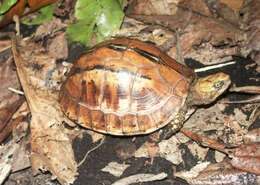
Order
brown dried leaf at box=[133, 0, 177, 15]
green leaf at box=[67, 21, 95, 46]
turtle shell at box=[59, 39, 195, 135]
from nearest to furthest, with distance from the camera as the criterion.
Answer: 1. turtle shell at box=[59, 39, 195, 135]
2. green leaf at box=[67, 21, 95, 46]
3. brown dried leaf at box=[133, 0, 177, 15]

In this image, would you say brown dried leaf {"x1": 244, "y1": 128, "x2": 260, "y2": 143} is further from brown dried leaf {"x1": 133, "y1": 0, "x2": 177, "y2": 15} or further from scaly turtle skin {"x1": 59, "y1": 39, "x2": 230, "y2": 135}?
brown dried leaf {"x1": 133, "y1": 0, "x2": 177, "y2": 15}

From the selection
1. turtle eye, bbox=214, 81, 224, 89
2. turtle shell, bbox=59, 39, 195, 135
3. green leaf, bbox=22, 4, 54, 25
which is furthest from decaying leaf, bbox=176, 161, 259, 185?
green leaf, bbox=22, 4, 54, 25

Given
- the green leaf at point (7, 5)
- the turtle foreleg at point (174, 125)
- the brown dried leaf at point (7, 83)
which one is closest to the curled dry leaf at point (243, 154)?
the turtle foreleg at point (174, 125)

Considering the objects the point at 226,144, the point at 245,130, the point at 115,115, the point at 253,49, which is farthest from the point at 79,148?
the point at 253,49

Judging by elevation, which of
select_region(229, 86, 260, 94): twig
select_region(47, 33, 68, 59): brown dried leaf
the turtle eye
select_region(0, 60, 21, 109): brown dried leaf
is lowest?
select_region(0, 60, 21, 109): brown dried leaf

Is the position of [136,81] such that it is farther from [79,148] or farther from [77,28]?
[77,28]

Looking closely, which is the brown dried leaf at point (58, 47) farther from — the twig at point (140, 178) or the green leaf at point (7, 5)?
the twig at point (140, 178)

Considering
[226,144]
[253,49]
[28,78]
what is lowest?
[226,144]
